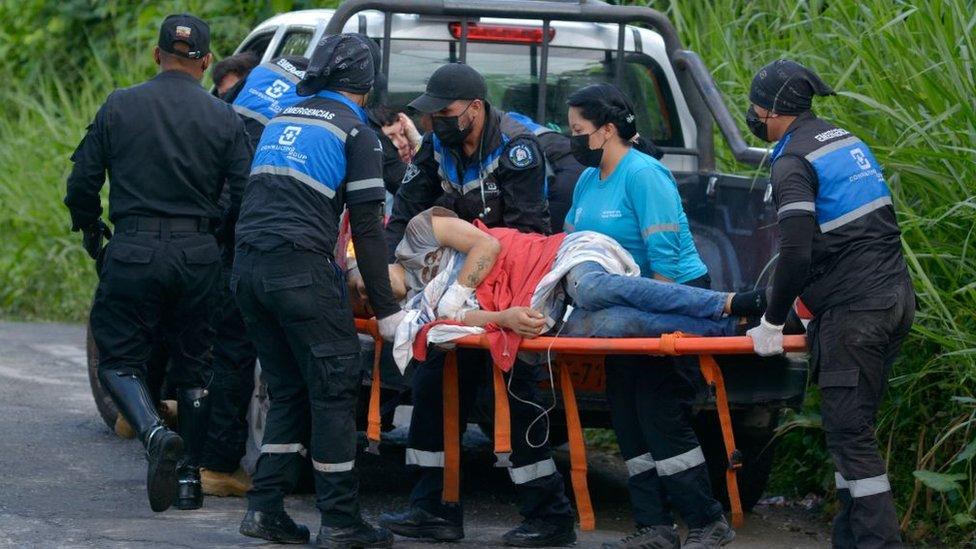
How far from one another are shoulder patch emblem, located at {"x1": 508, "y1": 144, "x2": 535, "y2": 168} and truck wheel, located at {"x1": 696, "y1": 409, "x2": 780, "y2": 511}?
120 cm

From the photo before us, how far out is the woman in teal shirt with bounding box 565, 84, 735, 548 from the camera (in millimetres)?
5441

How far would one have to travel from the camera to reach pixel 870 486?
510cm

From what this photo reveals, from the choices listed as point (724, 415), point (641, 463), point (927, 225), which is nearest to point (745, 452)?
point (641, 463)

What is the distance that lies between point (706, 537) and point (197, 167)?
2301mm

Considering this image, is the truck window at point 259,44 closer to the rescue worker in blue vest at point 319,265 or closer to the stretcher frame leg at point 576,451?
the rescue worker in blue vest at point 319,265

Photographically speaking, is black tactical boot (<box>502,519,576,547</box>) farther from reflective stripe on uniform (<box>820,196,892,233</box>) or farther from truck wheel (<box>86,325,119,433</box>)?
truck wheel (<box>86,325,119,433</box>)

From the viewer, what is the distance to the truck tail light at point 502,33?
695cm

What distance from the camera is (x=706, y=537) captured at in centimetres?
545

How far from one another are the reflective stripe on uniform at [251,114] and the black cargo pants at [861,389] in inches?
99.9

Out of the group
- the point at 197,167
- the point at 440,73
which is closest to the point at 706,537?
the point at 440,73

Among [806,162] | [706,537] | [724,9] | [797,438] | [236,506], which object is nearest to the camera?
[806,162]

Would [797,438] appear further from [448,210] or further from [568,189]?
[448,210]

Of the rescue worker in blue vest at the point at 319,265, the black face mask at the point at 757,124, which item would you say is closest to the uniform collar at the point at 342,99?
the rescue worker in blue vest at the point at 319,265

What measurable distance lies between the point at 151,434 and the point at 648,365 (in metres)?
1.81
